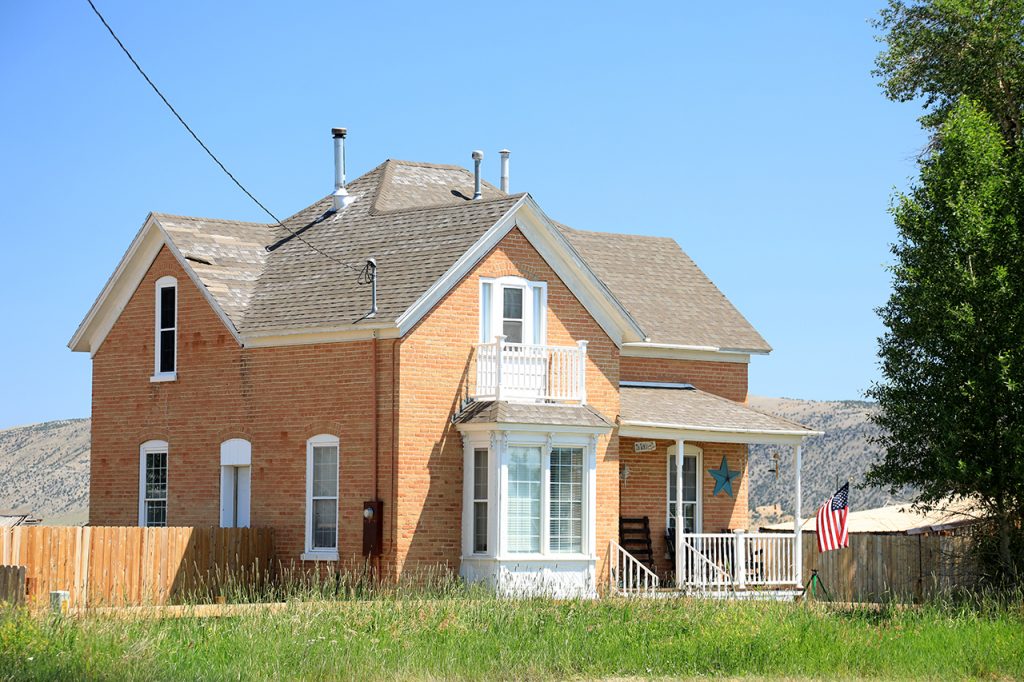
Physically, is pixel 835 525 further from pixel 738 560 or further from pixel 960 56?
pixel 960 56

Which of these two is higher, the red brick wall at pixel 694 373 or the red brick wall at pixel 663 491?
the red brick wall at pixel 694 373

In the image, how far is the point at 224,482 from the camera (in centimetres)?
3150

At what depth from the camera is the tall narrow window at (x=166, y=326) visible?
108ft

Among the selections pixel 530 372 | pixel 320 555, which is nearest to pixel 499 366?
pixel 530 372

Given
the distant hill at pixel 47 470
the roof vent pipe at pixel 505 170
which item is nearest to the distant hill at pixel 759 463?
the distant hill at pixel 47 470

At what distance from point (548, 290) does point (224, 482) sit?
7.50 m

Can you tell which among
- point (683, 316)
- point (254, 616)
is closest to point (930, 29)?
point (683, 316)

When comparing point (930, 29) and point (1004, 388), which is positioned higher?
point (930, 29)

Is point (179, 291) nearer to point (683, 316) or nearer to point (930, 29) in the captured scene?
point (683, 316)

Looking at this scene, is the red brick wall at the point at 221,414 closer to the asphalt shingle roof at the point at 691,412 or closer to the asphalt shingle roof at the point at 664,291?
the asphalt shingle roof at the point at 691,412

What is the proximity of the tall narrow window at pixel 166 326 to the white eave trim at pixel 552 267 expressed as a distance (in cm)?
657

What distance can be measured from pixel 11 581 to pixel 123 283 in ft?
42.3

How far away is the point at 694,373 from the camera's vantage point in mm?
36594

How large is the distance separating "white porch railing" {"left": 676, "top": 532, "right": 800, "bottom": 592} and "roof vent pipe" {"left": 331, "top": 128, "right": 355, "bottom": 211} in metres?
10.4
